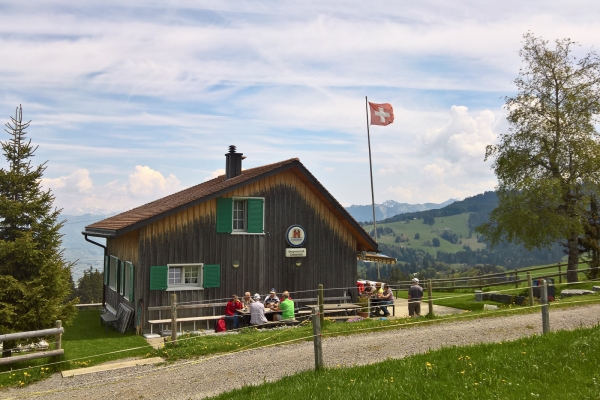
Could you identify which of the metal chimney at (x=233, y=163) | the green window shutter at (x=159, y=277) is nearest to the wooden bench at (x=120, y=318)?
the green window shutter at (x=159, y=277)

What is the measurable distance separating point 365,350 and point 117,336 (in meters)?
9.59

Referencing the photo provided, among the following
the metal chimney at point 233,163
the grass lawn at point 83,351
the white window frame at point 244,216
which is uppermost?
the metal chimney at point 233,163

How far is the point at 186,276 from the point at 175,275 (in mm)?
404

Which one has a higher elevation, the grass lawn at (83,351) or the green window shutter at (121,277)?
the green window shutter at (121,277)

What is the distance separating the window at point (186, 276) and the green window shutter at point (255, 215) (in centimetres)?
195

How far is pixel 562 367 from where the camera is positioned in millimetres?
7898

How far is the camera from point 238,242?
19484 mm

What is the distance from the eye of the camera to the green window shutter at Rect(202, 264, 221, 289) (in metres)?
18.7

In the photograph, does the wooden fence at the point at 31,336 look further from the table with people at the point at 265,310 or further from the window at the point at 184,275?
the table with people at the point at 265,310

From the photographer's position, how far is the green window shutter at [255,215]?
64.8 ft

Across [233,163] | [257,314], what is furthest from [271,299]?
[233,163]

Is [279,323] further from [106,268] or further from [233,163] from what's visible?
[106,268]

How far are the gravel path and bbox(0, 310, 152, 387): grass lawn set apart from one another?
54cm

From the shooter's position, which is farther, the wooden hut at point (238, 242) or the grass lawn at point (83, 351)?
the wooden hut at point (238, 242)
